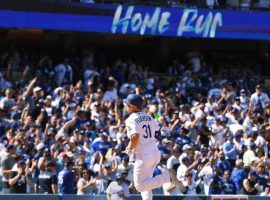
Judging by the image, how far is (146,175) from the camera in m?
14.3

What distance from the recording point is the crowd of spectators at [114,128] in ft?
63.1

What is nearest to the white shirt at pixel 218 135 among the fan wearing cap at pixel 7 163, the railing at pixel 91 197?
the railing at pixel 91 197

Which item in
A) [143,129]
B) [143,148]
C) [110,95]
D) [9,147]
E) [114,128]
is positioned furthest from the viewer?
[110,95]

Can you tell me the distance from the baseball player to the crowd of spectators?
241cm

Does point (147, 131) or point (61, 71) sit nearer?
point (147, 131)

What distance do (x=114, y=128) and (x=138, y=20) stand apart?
7.16m

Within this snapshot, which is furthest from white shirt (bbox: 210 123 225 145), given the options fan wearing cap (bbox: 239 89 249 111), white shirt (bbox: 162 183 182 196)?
white shirt (bbox: 162 183 182 196)

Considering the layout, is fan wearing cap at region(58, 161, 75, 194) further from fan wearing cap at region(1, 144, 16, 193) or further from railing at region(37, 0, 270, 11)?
railing at region(37, 0, 270, 11)

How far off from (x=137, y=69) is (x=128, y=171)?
779 centimetres

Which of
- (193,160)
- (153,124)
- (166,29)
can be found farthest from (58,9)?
(153,124)

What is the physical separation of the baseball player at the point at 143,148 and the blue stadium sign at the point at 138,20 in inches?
527

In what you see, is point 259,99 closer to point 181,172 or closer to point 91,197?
point 181,172

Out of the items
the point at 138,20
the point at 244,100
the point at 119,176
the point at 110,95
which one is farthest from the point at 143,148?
the point at 138,20

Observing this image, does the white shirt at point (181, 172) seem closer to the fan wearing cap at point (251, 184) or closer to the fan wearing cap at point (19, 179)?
the fan wearing cap at point (251, 184)
